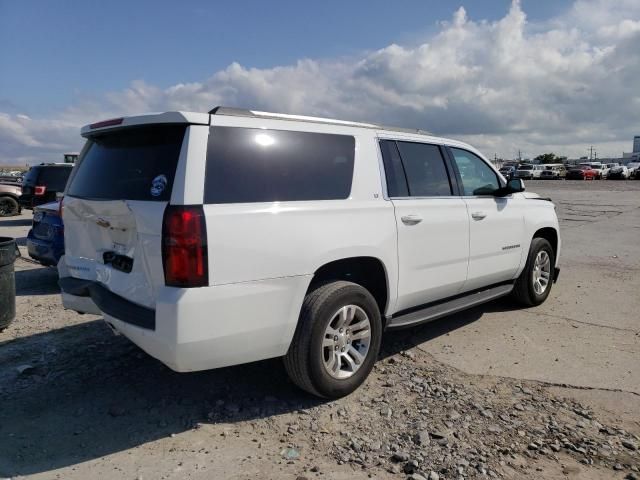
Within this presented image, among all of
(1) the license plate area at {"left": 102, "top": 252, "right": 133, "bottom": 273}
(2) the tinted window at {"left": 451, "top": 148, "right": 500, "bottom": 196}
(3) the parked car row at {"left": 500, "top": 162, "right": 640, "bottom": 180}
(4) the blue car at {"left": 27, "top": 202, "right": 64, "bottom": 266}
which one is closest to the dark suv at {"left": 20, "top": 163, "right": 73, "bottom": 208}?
(4) the blue car at {"left": 27, "top": 202, "right": 64, "bottom": 266}

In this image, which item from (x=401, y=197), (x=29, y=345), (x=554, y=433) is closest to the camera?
(x=554, y=433)

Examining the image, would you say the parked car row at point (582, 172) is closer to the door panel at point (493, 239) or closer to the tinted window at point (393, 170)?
the door panel at point (493, 239)

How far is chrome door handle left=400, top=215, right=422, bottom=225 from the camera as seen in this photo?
13.1 feet

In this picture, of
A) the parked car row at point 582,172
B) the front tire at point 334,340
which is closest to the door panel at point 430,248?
the front tire at point 334,340

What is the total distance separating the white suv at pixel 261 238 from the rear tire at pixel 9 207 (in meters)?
16.2

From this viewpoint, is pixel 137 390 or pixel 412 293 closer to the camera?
pixel 137 390

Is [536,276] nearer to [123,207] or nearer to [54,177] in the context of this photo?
[123,207]

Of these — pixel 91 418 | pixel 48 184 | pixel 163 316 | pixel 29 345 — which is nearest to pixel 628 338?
pixel 163 316

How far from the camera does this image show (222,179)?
3.03m

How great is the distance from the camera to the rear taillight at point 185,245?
2846mm

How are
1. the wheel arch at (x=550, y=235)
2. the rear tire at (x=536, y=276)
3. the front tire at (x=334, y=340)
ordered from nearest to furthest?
1. the front tire at (x=334, y=340)
2. the rear tire at (x=536, y=276)
3. the wheel arch at (x=550, y=235)

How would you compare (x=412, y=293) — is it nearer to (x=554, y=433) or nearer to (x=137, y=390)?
(x=554, y=433)

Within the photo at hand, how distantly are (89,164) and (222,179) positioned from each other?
4.79 feet

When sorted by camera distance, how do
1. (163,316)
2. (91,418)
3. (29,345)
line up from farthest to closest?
(29,345) → (91,418) → (163,316)
